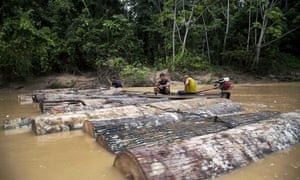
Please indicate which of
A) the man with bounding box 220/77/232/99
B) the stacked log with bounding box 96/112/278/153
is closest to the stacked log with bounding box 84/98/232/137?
the stacked log with bounding box 96/112/278/153

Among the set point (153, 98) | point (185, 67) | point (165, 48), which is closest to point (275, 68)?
point (185, 67)

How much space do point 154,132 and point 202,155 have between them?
46.0 inches

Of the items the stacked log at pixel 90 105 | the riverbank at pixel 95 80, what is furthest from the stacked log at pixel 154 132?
the riverbank at pixel 95 80

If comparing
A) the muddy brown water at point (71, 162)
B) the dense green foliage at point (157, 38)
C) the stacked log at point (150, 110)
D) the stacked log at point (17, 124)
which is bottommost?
the muddy brown water at point (71, 162)

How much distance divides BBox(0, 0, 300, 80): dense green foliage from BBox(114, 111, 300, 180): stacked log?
A: 1415 centimetres

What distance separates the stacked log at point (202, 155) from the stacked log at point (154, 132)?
54 cm

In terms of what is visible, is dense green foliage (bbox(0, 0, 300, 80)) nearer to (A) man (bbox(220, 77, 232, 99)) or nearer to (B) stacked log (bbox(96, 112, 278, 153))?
(A) man (bbox(220, 77, 232, 99))

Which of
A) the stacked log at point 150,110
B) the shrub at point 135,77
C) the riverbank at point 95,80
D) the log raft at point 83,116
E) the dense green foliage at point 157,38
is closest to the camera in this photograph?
the stacked log at point 150,110

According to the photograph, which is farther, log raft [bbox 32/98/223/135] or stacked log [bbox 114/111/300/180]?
log raft [bbox 32/98/223/135]

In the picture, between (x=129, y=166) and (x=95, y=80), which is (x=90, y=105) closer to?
(x=129, y=166)

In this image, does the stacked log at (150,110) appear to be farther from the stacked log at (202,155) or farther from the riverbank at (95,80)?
the riverbank at (95,80)

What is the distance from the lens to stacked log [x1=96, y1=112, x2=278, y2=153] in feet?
11.4

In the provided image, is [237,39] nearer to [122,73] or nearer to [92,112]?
[122,73]

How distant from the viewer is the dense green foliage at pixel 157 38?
59.6 ft
